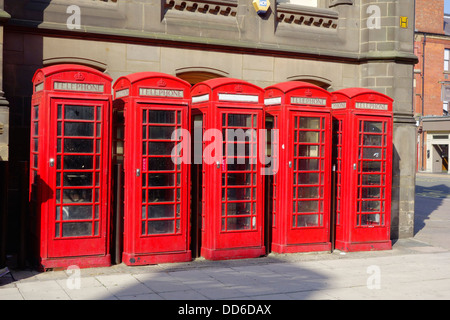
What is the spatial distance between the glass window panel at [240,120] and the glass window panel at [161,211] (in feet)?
5.50

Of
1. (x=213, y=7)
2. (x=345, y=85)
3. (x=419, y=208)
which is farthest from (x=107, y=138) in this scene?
(x=419, y=208)

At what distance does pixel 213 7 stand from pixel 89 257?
5.57m

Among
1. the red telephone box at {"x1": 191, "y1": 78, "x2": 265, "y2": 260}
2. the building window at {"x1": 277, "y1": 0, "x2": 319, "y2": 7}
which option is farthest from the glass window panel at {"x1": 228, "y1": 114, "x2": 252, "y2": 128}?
the building window at {"x1": 277, "y1": 0, "x2": 319, "y2": 7}

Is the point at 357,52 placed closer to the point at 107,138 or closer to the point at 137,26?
the point at 137,26

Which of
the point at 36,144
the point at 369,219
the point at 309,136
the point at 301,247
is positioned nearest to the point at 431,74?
the point at 369,219

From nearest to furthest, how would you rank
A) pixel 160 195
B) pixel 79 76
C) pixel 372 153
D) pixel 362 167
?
pixel 79 76 → pixel 160 195 → pixel 362 167 → pixel 372 153

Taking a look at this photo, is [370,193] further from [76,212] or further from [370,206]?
[76,212]

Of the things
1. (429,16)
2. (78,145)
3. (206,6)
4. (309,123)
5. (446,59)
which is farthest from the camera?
(446,59)

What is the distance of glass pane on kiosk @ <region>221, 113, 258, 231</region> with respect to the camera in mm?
9711

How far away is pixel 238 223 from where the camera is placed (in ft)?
32.5

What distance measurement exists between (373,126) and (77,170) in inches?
214

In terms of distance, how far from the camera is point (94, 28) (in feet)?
34.3

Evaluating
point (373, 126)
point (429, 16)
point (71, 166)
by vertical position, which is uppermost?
point (429, 16)
